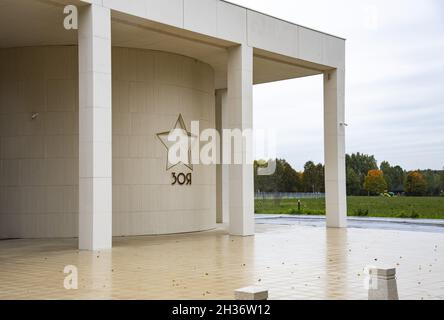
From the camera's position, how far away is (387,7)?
22.5 meters

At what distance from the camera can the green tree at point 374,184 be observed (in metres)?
87.6

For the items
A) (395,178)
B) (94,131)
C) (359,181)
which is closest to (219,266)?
(94,131)

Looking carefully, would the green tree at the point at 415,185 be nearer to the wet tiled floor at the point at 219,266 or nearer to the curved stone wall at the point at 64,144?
the wet tiled floor at the point at 219,266

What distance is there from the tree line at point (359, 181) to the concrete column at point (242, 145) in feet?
148

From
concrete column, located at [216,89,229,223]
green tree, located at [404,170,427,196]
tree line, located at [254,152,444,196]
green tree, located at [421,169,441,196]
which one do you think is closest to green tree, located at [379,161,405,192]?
tree line, located at [254,152,444,196]

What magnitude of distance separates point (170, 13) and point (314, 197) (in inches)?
2199

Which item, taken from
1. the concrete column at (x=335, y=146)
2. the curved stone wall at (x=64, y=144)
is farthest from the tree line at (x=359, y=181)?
the curved stone wall at (x=64, y=144)

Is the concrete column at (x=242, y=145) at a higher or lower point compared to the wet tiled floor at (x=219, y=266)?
higher

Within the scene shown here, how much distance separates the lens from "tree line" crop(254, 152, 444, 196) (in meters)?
76.4

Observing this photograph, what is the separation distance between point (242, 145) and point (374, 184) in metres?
71.5

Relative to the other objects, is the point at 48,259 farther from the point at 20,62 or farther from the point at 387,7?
the point at 387,7

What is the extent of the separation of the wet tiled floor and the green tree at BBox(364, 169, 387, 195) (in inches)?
2763

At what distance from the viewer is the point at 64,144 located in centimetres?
1973

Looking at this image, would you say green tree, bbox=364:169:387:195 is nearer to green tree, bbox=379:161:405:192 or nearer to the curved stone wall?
green tree, bbox=379:161:405:192
